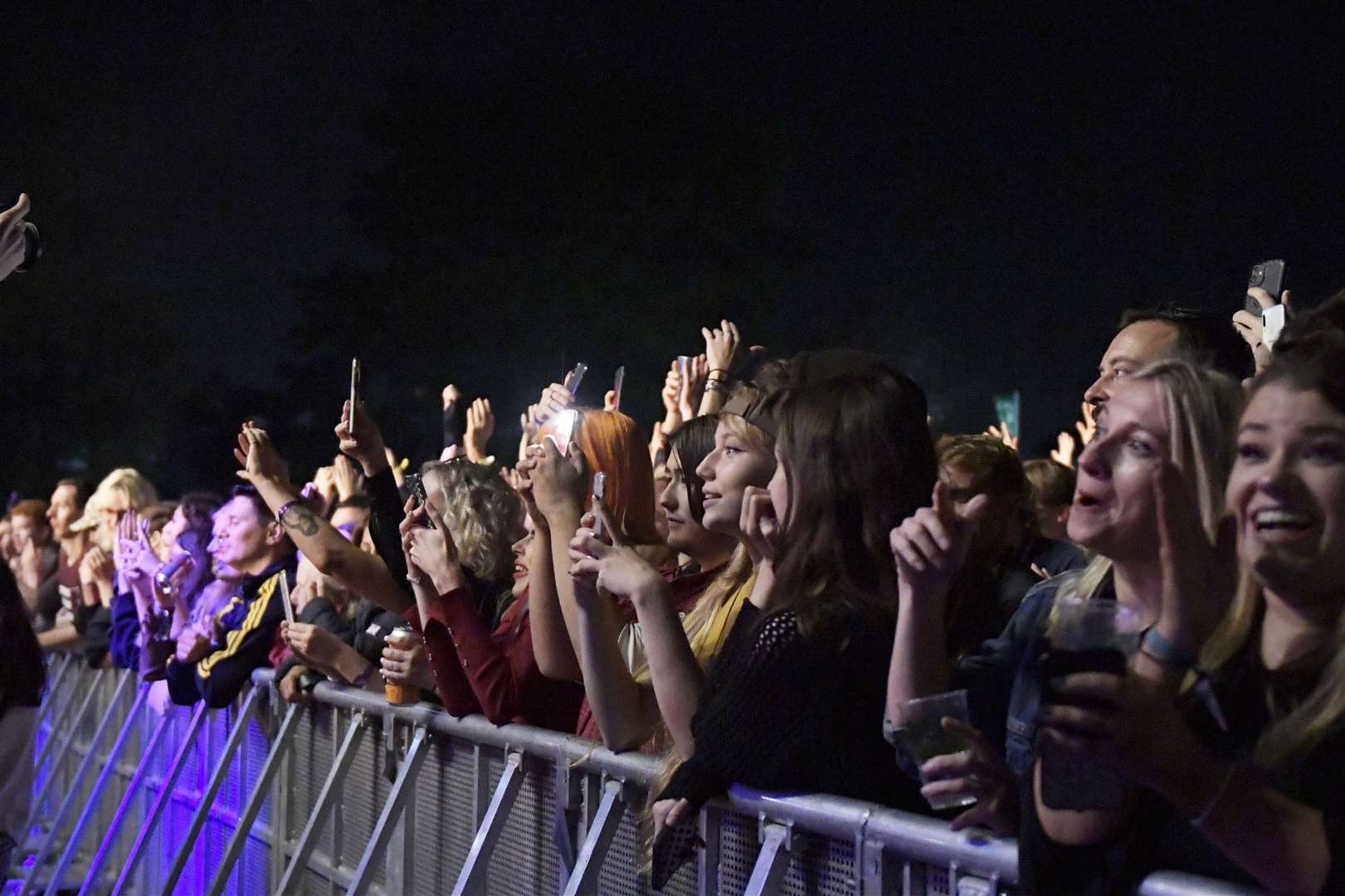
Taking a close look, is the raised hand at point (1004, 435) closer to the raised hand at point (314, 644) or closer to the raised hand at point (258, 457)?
the raised hand at point (314, 644)

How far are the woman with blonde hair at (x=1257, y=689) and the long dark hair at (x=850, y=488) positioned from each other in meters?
0.88

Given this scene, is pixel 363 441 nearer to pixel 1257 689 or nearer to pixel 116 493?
pixel 1257 689

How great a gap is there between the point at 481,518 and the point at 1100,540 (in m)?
3.40

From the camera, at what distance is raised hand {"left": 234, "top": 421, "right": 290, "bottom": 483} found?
5.84m

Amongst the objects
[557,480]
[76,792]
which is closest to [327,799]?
[557,480]

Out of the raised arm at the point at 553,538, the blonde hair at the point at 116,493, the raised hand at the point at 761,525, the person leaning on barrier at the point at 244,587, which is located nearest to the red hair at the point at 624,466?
the raised arm at the point at 553,538

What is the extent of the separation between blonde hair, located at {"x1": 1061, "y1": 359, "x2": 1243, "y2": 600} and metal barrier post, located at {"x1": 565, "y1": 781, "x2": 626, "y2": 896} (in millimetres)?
1641

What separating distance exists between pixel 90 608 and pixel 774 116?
81.5 ft

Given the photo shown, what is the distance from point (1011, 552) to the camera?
4145 mm

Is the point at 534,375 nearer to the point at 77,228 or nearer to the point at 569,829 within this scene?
the point at 77,228

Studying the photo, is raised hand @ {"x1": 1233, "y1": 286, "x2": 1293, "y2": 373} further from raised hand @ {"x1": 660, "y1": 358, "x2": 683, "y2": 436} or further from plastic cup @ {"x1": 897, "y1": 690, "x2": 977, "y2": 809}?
raised hand @ {"x1": 660, "y1": 358, "x2": 683, "y2": 436}

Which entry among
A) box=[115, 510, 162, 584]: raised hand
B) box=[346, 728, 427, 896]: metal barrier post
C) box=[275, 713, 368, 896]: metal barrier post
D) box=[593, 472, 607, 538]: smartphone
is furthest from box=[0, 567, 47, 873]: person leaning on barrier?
box=[115, 510, 162, 584]: raised hand

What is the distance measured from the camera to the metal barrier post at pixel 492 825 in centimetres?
409

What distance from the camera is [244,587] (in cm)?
703
